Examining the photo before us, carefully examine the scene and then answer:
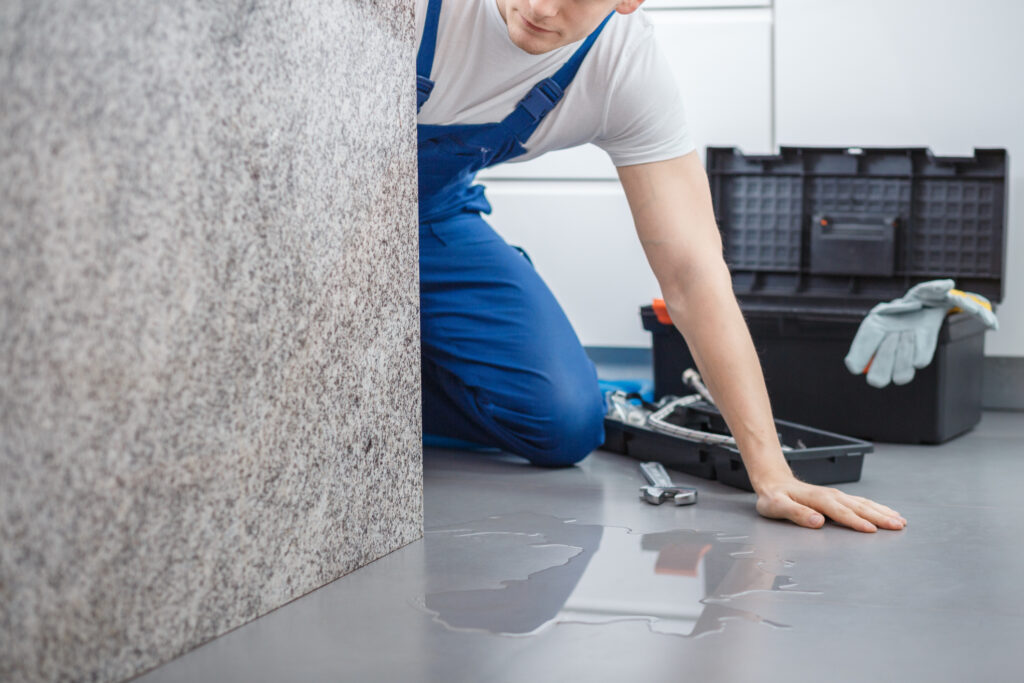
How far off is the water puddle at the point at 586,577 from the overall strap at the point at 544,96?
50cm

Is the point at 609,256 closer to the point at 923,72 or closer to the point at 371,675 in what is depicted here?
the point at 923,72

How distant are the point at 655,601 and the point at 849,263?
114cm

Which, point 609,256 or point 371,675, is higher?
point 609,256

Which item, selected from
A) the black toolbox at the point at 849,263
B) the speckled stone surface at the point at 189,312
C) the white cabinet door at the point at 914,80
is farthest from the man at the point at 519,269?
the white cabinet door at the point at 914,80

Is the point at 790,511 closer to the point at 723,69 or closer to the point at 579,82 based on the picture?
the point at 579,82

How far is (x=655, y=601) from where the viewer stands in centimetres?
86

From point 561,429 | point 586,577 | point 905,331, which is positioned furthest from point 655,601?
point 905,331

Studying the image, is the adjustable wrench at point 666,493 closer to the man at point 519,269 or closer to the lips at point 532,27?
the man at point 519,269

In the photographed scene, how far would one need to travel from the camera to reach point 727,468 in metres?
1.28

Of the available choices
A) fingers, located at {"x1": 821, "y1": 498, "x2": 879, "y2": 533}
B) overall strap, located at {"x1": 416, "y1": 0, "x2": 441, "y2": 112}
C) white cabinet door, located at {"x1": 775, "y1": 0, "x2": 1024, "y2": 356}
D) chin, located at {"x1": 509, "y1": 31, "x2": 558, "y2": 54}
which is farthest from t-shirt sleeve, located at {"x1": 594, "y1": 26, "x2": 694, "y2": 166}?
white cabinet door, located at {"x1": 775, "y1": 0, "x2": 1024, "y2": 356}

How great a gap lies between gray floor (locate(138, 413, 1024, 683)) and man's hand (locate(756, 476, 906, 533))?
1 centimetres

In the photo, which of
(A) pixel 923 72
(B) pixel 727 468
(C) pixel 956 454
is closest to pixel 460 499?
(B) pixel 727 468

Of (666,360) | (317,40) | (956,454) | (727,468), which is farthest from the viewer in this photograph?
(666,360)

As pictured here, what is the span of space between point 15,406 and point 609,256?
163cm
